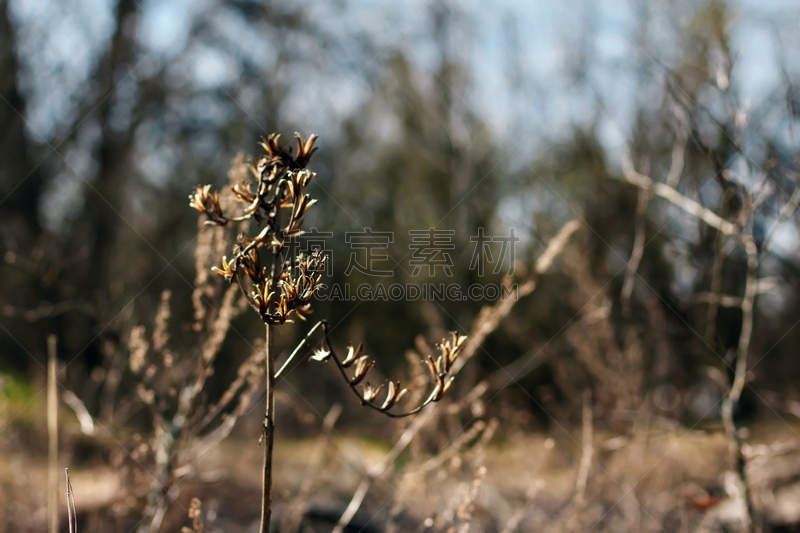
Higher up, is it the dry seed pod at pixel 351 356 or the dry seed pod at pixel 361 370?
the dry seed pod at pixel 351 356

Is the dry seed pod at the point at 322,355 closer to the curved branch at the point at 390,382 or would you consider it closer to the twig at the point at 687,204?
the curved branch at the point at 390,382

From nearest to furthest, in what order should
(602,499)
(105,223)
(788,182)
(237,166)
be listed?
(237,166) < (788,182) < (602,499) < (105,223)

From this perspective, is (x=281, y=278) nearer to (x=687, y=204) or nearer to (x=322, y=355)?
(x=322, y=355)

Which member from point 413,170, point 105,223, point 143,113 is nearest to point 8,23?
point 143,113

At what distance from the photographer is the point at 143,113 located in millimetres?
7961

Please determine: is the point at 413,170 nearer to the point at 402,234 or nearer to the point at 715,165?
the point at 402,234

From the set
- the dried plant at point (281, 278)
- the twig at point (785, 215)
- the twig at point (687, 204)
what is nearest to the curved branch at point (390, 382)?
the dried plant at point (281, 278)

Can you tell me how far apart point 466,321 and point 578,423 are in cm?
300

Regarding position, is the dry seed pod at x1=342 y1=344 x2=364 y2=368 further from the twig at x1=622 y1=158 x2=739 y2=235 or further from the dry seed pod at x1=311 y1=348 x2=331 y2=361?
the twig at x1=622 y1=158 x2=739 y2=235

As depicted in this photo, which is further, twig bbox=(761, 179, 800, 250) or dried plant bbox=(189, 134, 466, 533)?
twig bbox=(761, 179, 800, 250)

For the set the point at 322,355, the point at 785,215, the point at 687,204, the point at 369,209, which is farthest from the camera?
the point at 369,209

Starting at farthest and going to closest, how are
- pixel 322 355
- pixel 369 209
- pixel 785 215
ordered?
pixel 369 209 < pixel 785 215 < pixel 322 355

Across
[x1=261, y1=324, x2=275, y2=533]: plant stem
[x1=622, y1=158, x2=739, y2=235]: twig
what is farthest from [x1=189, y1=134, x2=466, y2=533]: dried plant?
[x1=622, y1=158, x2=739, y2=235]: twig

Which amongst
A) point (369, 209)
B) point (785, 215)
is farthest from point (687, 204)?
point (369, 209)
